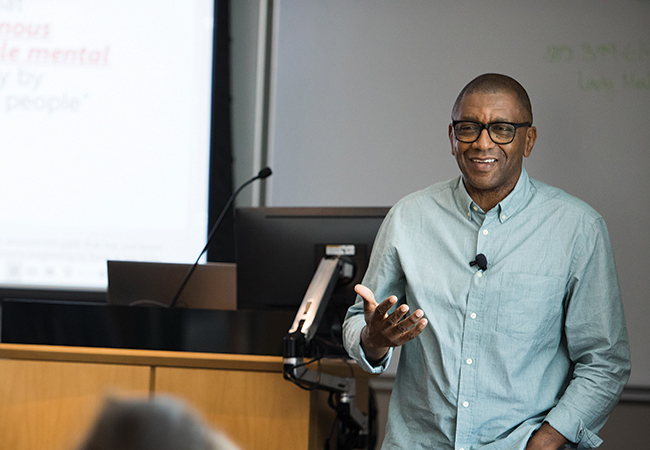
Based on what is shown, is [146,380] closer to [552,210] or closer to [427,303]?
[427,303]

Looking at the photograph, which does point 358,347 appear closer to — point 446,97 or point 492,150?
point 492,150

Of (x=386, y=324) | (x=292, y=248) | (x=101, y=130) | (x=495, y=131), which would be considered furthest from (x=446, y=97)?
(x=386, y=324)

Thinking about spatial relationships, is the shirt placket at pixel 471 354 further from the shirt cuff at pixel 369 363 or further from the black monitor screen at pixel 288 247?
the black monitor screen at pixel 288 247

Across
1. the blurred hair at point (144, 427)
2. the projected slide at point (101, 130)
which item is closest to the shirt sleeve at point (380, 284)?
the blurred hair at point (144, 427)

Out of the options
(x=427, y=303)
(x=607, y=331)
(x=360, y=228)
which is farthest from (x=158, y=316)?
(x=607, y=331)

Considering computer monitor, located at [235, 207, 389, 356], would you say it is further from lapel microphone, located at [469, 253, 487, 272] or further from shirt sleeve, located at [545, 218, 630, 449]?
shirt sleeve, located at [545, 218, 630, 449]

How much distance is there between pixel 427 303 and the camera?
141cm

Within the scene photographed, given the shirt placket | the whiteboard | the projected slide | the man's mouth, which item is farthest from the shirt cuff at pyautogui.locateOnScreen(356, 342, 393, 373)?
the projected slide

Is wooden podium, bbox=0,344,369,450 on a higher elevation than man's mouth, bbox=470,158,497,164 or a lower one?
lower

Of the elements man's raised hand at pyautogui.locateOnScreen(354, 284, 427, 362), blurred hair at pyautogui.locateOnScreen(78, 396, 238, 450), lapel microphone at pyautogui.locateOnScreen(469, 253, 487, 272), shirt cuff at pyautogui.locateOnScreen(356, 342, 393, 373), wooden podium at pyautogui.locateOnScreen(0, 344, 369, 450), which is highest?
blurred hair at pyautogui.locateOnScreen(78, 396, 238, 450)

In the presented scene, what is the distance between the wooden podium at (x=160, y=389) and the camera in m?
1.63

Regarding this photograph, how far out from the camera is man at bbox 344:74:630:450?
4.28 ft

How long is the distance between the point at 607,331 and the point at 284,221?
102cm

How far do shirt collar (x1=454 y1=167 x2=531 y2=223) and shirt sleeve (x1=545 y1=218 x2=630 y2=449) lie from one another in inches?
6.4
